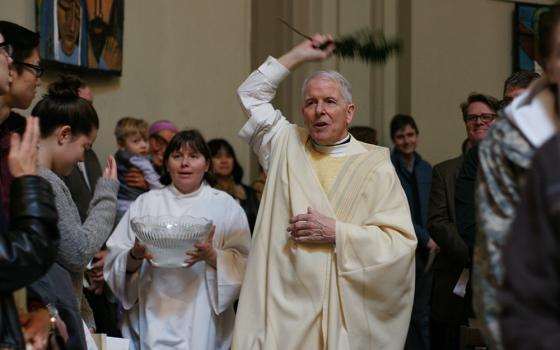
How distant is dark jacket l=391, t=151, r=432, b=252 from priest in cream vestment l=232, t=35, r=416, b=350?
230cm

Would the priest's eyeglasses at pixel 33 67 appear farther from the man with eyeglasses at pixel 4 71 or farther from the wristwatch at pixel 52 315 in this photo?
the wristwatch at pixel 52 315

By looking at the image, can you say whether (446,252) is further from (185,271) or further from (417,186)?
(417,186)

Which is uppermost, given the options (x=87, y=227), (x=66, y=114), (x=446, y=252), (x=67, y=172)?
(x=66, y=114)

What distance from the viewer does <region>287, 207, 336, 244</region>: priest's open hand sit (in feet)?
14.5

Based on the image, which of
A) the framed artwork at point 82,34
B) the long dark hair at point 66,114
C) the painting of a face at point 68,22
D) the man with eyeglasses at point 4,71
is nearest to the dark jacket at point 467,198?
the long dark hair at point 66,114

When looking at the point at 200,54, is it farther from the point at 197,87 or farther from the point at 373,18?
the point at 373,18

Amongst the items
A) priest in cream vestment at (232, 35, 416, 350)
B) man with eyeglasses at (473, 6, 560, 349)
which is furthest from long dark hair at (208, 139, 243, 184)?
man with eyeglasses at (473, 6, 560, 349)

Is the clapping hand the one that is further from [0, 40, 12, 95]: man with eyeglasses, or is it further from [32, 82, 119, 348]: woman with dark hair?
[32, 82, 119, 348]: woman with dark hair

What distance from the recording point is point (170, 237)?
4.95 metres

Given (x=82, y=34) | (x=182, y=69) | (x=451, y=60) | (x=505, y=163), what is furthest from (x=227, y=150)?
(x=505, y=163)

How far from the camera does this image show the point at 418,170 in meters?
7.32

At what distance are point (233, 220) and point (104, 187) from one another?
1.25 m

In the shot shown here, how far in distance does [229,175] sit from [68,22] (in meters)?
1.59

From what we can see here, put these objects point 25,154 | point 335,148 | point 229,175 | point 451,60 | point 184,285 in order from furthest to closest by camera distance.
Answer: point 451,60, point 229,175, point 184,285, point 335,148, point 25,154
